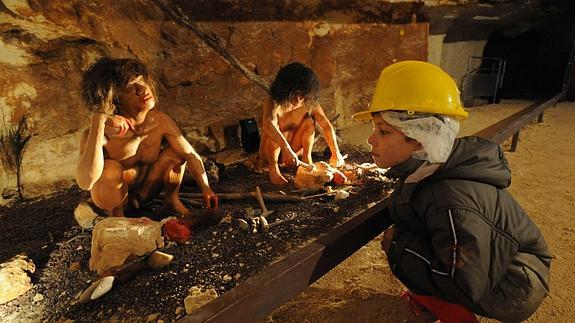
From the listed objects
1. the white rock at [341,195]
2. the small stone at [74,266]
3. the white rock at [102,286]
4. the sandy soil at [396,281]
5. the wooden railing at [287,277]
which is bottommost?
the sandy soil at [396,281]

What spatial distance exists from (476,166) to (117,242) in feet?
6.32

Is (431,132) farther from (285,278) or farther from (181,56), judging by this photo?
(181,56)

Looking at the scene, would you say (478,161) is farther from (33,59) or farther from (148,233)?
(33,59)

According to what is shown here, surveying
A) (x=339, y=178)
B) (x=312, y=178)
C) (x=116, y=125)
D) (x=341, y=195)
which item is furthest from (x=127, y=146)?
(x=339, y=178)

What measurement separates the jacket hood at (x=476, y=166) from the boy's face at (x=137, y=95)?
1.70 m

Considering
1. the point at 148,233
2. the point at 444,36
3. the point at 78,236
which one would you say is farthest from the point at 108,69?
the point at 444,36

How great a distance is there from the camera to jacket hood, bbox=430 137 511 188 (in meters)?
1.37

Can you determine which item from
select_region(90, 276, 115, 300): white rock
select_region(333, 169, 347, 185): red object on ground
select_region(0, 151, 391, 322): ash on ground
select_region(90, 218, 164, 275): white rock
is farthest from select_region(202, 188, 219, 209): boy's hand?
select_region(333, 169, 347, 185): red object on ground

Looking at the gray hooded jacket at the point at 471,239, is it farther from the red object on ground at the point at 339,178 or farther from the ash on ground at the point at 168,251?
the red object on ground at the point at 339,178

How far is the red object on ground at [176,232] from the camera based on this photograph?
233 centimetres

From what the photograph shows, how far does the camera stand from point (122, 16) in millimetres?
3291

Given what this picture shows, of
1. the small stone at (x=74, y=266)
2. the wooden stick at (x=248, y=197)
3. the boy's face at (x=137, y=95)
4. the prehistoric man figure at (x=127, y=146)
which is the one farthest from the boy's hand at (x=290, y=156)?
the small stone at (x=74, y=266)

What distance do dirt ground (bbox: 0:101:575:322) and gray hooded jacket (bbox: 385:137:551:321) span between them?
466mm

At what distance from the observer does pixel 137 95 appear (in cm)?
214
